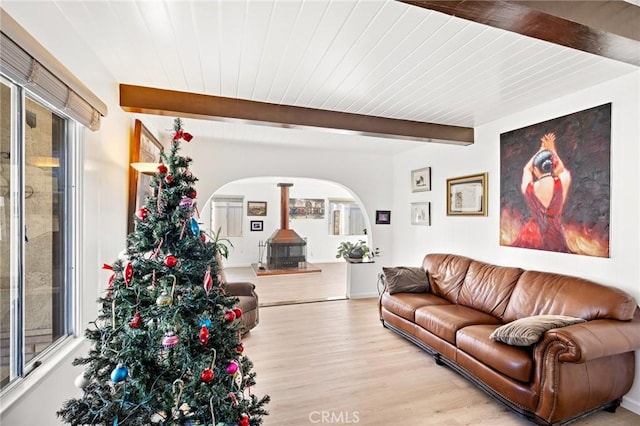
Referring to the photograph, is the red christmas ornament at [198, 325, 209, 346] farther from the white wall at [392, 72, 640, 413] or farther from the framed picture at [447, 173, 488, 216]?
the framed picture at [447, 173, 488, 216]

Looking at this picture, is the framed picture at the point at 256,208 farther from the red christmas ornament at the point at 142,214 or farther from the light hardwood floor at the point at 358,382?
the red christmas ornament at the point at 142,214

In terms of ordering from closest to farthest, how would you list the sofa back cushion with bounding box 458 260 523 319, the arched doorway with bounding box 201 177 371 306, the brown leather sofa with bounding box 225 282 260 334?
1. the sofa back cushion with bounding box 458 260 523 319
2. the brown leather sofa with bounding box 225 282 260 334
3. the arched doorway with bounding box 201 177 371 306

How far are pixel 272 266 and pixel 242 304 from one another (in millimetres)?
4866

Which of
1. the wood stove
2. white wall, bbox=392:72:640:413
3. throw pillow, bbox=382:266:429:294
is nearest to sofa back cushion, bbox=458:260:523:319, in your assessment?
white wall, bbox=392:72:640:413

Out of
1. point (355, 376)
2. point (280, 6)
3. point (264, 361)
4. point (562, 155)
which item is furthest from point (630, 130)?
point (264, 361)

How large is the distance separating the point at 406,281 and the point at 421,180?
1729 mm

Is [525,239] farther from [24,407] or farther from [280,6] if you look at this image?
[24,407]

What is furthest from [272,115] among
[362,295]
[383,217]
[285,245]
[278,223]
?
[278,223]

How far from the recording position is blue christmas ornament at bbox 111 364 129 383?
1.26 meters

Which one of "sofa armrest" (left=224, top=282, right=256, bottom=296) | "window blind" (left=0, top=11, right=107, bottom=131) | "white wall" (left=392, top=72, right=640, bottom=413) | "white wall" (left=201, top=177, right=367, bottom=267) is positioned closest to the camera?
"window blind" (left=0, top=11, right=107, bottom=131)

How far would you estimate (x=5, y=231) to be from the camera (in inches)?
50.2

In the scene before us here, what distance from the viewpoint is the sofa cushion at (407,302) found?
10.8 feet

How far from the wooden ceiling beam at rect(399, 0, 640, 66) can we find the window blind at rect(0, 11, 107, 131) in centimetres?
152

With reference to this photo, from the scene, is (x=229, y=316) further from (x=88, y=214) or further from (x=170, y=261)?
(x=88, y=214)
